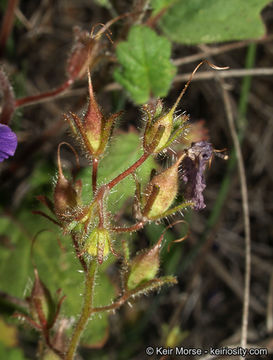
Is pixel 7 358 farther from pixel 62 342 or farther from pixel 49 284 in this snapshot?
pixel 62 342

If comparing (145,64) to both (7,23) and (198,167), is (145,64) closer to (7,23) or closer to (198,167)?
(198,167)

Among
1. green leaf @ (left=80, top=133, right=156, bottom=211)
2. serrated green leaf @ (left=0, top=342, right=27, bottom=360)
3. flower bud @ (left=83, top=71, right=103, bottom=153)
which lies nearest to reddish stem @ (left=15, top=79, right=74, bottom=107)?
green leaf @ (left=80, top=133, right=156, bottom=211)

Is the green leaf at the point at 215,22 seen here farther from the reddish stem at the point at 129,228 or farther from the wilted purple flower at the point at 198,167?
the reddish stem at the point at 129,228

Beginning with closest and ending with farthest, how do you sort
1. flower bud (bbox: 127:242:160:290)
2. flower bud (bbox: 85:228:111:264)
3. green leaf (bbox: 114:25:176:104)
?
1. flower bud (bbox: 85:228:111:264)
2. flower bud (bbox: 127:242:160:290)
3. green leaf (bbox: 114:25:176:104)

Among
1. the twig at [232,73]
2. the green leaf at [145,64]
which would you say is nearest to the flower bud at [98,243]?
the green leaf at [145,64]

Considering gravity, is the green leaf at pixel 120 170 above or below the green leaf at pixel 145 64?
below

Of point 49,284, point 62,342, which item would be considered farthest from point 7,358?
point 62,342

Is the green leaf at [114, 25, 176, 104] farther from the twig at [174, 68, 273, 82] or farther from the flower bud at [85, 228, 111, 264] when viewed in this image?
the flower bud at [85, 228, 111, 264]

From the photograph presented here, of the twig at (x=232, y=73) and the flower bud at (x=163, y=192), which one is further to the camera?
the twig at (x=232, y=73)
